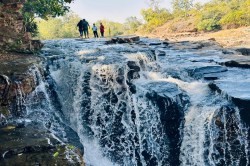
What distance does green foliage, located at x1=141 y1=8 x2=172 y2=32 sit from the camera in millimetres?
37562

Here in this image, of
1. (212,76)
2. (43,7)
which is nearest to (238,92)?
(212,76)

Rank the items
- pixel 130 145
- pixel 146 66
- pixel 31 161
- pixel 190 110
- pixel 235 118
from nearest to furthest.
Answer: pixel 31 161, pixel 235 118, pixel 190 110, pixel 130 145, pixel 146 66

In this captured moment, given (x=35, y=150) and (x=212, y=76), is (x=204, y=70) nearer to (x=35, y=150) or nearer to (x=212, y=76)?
(x=212, y=76)

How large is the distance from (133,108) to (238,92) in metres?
3.20

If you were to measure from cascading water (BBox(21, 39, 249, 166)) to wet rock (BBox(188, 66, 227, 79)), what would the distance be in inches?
11.1

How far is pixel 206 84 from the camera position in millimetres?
10250

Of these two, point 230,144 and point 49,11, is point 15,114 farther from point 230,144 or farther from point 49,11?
point 49,11

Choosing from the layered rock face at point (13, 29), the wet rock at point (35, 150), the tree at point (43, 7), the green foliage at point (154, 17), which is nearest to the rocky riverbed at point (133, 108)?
the wet rock at point (35, 150)

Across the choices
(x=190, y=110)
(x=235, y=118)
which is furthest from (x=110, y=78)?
(x=235, y=118)

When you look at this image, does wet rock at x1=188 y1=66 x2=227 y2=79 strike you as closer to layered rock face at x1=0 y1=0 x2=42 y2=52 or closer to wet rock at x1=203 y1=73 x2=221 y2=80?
wet rock at x1=203 y1=73 x2=221 y2=80

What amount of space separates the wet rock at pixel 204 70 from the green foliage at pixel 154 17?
25.7m

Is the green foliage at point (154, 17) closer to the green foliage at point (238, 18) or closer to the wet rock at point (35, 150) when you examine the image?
the green foliage at point (238, 18)

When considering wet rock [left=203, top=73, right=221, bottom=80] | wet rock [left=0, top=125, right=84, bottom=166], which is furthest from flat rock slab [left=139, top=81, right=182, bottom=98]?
wet rock [left=0, top=125, right=84, bottom=166]

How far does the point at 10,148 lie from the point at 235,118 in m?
5.60
